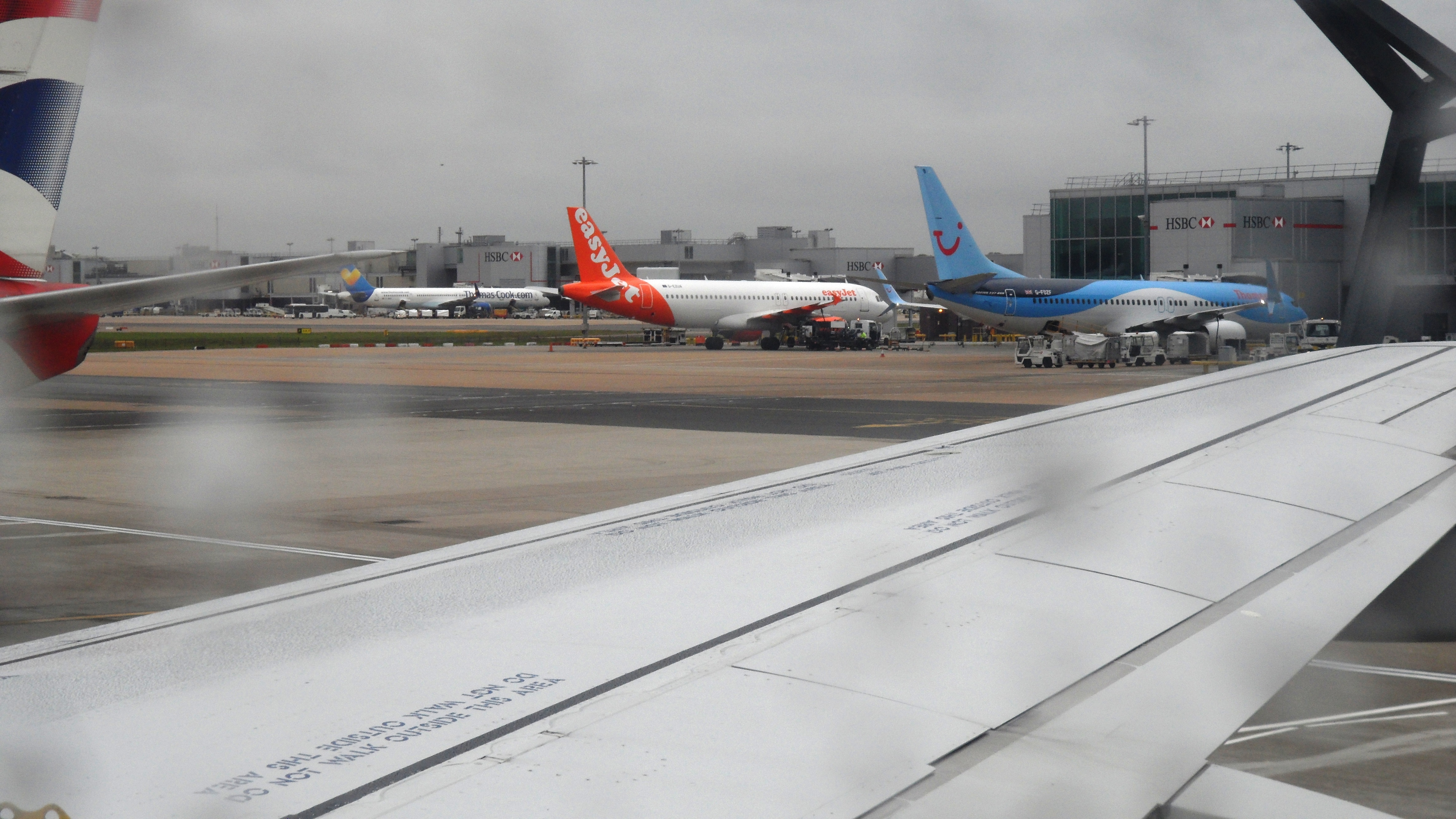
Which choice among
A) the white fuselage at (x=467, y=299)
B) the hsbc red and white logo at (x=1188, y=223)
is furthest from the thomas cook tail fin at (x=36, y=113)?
the white fuselage at (x=467, y=299)

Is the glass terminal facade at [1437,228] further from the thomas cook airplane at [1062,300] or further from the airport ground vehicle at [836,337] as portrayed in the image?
the airport ground vehicle at [836,337]

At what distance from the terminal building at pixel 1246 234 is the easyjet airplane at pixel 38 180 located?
57367 millimetres

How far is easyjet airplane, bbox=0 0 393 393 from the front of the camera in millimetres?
4523

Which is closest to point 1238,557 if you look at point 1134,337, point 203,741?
point 203,741

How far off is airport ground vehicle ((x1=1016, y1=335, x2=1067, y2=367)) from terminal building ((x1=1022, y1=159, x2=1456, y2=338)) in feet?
51.3

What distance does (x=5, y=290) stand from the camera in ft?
20.2

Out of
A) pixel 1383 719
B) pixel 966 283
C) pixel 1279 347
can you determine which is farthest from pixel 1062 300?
pixel 1383 719

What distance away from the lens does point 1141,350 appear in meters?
51.1

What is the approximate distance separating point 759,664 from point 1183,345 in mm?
53458

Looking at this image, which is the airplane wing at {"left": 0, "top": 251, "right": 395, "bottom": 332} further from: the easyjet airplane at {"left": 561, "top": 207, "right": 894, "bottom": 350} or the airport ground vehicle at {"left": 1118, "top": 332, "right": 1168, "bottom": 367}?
the easyjet airplane at {"left": 561, "top": 207, "right": 894, "bottom": 350}

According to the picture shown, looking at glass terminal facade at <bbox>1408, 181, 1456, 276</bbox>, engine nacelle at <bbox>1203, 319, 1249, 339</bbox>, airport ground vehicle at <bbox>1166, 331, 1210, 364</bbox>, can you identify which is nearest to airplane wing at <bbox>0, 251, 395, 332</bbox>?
airport ground vehicle at <bbox>1166, 331, 1210, 364</bbox>

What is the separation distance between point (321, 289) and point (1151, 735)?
3733 millimetres

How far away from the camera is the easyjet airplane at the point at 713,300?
→ 67.2 meters

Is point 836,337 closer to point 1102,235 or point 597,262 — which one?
point 597,262
